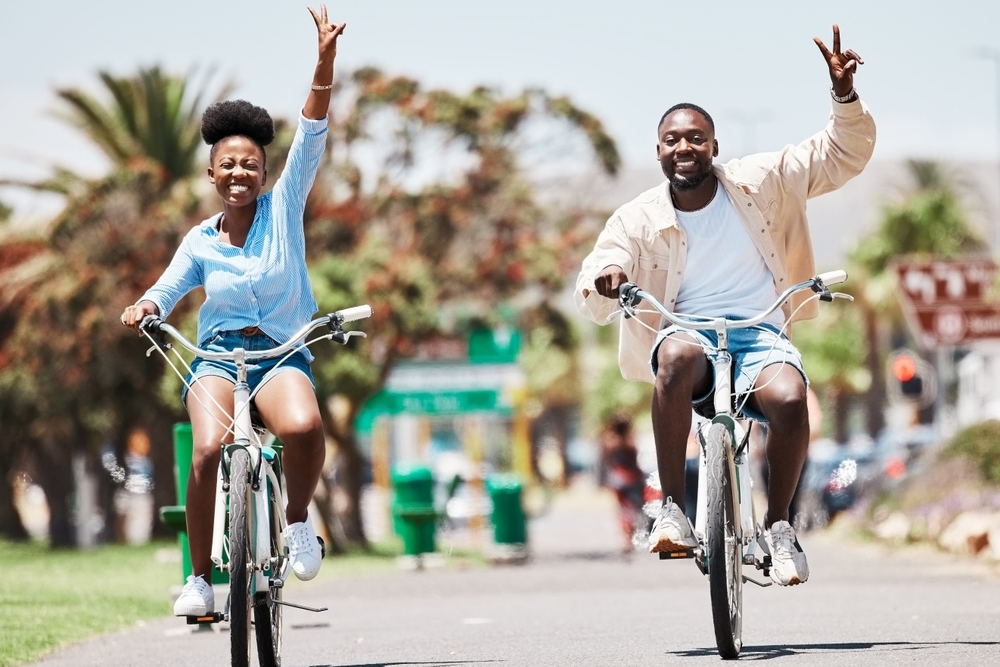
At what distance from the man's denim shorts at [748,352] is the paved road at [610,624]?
1018 mm

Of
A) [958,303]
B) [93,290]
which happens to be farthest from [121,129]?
[958,303]

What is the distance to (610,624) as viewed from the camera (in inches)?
343

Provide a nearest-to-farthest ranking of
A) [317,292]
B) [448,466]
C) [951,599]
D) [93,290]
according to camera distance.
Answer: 1. [951,599]
2. [317,292]
3. [93,290]
4. [448,466]

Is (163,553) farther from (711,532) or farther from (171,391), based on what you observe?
(711,532)

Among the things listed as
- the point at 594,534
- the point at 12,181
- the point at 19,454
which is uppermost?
the point at 12,181

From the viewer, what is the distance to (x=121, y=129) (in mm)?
27656

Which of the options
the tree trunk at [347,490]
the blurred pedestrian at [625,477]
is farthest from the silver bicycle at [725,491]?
the tree trunk at [347,490]

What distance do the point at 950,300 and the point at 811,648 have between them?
34.8 feet

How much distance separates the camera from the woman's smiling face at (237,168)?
6465mm

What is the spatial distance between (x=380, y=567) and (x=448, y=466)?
43012 millimetres

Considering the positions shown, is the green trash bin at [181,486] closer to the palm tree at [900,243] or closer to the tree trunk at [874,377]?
the palm tree at [900,243]

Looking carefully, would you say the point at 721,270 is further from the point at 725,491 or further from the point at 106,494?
the point at 106,494

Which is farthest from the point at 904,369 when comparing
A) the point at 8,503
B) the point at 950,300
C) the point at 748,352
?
the point at 748,352

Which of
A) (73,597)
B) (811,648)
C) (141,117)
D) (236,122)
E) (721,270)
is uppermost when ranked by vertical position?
(141,117)
